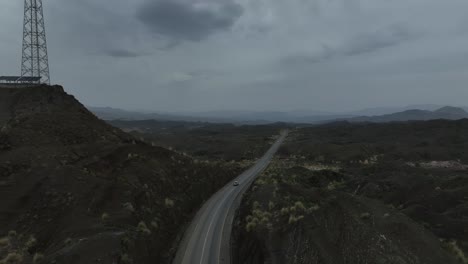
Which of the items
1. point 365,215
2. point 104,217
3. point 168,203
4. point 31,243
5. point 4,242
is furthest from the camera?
point 168,203

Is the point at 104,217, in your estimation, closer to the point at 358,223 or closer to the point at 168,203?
the point at 168,203

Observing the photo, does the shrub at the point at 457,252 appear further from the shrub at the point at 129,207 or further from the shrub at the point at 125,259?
the shrub at the point at 129,207

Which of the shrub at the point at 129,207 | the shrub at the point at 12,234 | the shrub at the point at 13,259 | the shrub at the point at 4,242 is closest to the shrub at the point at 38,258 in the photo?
the shrub at the point at 13,259

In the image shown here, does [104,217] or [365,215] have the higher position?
[365,215]

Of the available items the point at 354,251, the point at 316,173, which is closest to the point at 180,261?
the point at 354,251

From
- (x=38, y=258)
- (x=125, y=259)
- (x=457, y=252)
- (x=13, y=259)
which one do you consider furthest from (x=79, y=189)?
(x=457, y=252)

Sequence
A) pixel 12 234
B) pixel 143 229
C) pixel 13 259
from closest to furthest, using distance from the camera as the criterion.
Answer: pixel 13 259, pixel 12 234, pixel 143 229

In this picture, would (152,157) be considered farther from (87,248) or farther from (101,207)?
(87,248)
